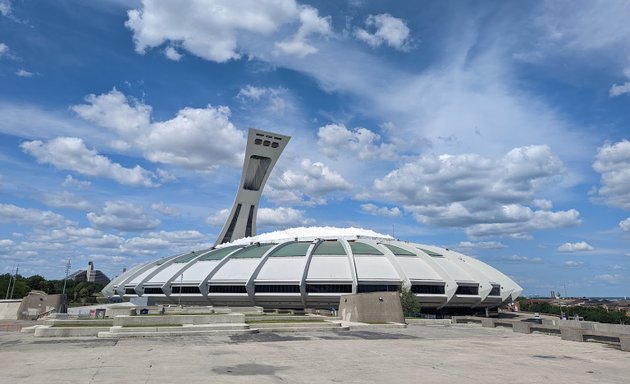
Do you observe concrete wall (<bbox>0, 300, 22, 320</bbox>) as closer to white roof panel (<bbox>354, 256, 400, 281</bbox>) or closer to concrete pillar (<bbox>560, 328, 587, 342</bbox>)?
white roof panel (<bbox>354, 256, 400, 281</bbox>)

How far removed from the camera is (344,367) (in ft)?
47.1

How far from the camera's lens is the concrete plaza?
1245 centimetres

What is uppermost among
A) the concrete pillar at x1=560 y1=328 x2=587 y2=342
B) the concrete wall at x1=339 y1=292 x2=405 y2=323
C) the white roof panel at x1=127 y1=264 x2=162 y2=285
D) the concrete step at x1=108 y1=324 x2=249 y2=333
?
the white roof panel at x1=127 y1=264 x2=162 y2=285

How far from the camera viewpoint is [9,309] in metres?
49.7

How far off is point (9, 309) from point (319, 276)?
121 feet

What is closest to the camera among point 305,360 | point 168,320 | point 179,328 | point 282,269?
point 305,360

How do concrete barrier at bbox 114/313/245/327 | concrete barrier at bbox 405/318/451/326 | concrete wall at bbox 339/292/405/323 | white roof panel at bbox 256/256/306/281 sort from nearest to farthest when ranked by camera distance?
concrete barrier at bbox 114/313/245/327 < concrete wall at bbox 339/292/405/323 < concrete barrier at bbox 405/318/451/326 < white roof panel at bbox 256/256/306/281

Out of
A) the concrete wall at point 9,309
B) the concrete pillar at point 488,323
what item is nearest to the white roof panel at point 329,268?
the concrete pillar at point 488,323

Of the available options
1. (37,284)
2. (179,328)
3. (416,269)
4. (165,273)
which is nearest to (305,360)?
(179,328)

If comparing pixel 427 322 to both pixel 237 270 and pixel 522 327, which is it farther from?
pixel 237 270

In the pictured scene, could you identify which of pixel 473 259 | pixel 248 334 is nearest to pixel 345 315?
pixel 248 334

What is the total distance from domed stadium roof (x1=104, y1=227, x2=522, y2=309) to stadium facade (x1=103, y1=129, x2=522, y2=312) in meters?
0.13

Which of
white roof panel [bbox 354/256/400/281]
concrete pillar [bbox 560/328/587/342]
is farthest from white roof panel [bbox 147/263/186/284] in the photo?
concrete pillar [bbox 560/328/587/342]

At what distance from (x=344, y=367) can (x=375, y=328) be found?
16.7 metres
